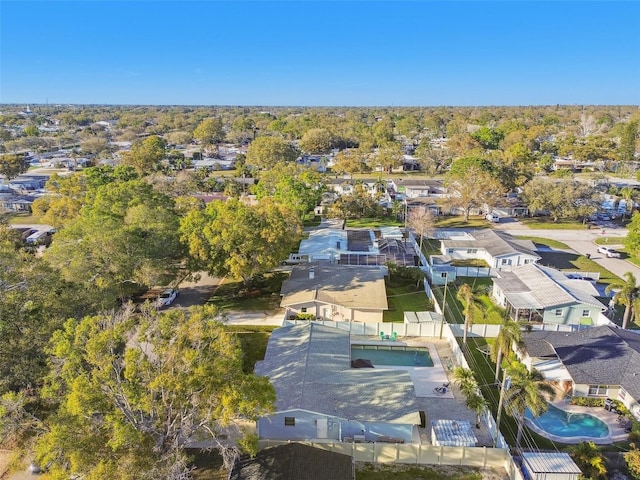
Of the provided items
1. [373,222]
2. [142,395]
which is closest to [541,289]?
[373,222]

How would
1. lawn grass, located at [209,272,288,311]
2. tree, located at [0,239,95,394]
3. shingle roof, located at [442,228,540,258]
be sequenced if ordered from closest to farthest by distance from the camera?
tree, located at [0,239,95,394]
lawn grass, located at [209,272,288,311]
shingle roof, located at [442,228,540,258]

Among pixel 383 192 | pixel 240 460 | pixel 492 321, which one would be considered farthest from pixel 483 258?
pixel 240 460

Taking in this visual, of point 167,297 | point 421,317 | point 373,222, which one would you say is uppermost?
point 373,222

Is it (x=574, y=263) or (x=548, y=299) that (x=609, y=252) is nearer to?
(x=574, y=263)

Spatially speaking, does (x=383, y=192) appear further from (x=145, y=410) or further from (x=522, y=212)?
(x=145, y=410)

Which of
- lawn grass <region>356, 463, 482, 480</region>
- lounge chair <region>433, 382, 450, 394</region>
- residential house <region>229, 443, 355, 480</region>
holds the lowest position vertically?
lawn grass <region>356, 463, 482, 480</region>

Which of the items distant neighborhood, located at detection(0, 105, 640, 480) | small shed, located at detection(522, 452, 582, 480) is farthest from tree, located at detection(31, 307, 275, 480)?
small shed, located at detection(522, 452, 582, 480)

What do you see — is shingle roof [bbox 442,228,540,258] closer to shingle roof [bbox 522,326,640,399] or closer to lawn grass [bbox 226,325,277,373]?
shingle roof [bbox 522,326,640,399]
